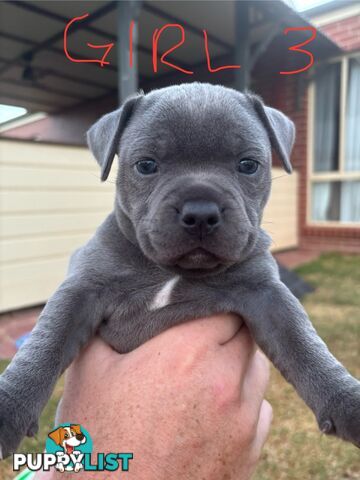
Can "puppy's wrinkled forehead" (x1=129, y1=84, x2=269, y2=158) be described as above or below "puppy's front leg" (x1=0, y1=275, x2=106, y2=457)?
above

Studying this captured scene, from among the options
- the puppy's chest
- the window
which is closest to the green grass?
the puppy's chest

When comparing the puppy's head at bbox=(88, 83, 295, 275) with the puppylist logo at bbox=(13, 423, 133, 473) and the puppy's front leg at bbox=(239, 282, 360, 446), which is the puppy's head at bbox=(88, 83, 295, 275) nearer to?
the puppy's front leg at bbox=(239, 282, 360, 446)

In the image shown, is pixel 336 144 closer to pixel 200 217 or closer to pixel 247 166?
pixel 247 166

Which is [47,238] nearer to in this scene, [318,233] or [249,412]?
[249,412]

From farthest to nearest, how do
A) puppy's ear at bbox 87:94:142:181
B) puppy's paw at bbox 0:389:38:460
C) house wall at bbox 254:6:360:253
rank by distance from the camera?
house wall at bbox 254:6:360:253 → puppy's ear at bbox 87:94:142:181 → puppy's paw at bbox 0:389:38:460

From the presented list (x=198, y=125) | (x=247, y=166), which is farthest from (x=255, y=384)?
(x=198, y=125)

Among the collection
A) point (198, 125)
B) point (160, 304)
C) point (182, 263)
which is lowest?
point (160, 304)

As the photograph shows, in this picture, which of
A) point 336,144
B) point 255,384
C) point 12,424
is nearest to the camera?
point 12,424
